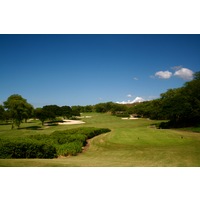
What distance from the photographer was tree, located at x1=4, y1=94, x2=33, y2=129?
2940 cm

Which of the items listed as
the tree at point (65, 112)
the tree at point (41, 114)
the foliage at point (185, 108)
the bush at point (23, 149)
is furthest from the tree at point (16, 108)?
the foliage at point (185, 108)

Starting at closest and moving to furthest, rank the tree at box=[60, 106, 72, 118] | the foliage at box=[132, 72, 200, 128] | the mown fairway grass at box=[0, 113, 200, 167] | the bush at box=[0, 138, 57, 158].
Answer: the mown fairway grass at box=[0, 113, 200, 167]
the bush at box=[0, 138, 57, 158]
the foliage at box=[132, 72, 200, 128]
the tree at box=[60, 106, 72, 118]

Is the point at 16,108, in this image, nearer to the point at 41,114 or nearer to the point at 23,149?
the point at 41,114

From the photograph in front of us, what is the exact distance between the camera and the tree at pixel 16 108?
96.5 ft

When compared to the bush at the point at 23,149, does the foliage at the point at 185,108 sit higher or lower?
higher

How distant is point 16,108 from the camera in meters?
30.9

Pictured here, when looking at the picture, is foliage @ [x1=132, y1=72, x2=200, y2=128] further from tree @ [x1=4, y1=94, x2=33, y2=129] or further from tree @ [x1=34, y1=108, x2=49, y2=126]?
tree @ [x1=4, y1=94, x2=33, y2=129]

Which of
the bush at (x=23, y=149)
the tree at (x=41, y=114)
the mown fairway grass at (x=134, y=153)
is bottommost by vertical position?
the mown fairway grass at (x=134, y=153)

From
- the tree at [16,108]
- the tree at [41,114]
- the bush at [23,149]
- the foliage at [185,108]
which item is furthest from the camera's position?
the tree at [41,114]

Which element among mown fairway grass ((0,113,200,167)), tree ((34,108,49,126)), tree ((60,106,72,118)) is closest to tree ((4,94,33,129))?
mown fairway grass ((0,113,200,167))

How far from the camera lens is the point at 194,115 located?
35.6m

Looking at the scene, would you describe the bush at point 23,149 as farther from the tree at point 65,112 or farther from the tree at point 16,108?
the tree at point 65,112
